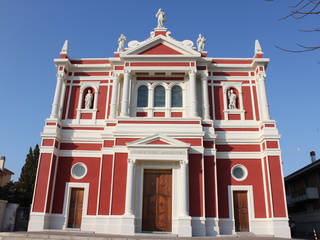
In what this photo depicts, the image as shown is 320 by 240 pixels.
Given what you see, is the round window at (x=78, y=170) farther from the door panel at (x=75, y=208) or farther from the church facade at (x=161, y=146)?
the door panel at (x=75, y=208)

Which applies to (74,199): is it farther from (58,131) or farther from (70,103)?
(70,103)

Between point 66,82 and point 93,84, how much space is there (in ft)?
6.37

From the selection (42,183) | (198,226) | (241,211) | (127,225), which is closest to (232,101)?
(241,211)

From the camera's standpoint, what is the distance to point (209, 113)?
1872 centimetres

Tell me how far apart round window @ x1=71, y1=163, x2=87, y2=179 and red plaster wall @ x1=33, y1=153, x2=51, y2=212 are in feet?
4.94

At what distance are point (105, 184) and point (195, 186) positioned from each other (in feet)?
17.3

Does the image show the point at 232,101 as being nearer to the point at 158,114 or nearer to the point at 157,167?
the point at 158,114

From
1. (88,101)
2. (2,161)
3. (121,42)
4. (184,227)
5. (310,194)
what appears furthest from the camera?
(2,161)

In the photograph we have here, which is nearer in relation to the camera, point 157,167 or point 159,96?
point 157,167

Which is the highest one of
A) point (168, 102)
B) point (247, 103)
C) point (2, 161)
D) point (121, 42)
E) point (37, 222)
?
point (121, 42)

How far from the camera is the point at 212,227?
1568cm

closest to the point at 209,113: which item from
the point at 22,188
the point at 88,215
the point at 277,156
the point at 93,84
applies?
the point at 277,156

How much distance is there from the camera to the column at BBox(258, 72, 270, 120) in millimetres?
18172

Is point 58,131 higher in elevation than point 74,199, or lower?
higher
